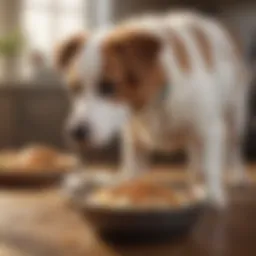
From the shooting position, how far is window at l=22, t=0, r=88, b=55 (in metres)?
3.75

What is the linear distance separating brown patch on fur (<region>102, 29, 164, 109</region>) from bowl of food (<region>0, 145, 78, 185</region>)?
0.71 feet

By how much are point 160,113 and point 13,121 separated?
215cm

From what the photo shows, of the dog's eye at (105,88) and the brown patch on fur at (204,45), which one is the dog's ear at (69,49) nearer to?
the dog's eye at (105,88)

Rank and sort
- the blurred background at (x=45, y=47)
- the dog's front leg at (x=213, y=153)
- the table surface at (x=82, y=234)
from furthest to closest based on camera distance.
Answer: the blurred background at (x=45, y=47) < the dog's front leg at (x=213, y=153) < the table surface at (x=82, y=234)

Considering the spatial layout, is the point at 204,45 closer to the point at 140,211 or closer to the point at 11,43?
the point at 140,211

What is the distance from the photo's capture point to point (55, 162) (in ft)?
4.26

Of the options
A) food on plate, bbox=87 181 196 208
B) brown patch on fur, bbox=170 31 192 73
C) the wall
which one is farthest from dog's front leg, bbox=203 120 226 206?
the wall

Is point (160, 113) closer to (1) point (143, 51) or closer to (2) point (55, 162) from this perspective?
(1) point (143, 51)

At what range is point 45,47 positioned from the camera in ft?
12.3

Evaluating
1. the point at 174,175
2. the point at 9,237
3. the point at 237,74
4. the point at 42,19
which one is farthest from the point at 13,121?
the point at 9,237

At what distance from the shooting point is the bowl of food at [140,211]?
866 millimetres

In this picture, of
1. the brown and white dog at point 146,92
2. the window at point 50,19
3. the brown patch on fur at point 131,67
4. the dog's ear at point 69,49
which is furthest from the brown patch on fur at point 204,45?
the window at point 50,19

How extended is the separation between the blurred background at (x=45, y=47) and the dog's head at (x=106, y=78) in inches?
66.8

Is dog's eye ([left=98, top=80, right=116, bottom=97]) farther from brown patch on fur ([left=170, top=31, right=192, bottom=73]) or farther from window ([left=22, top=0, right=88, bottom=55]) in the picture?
window ([left=22, top=0, right=88, bottom=55])
